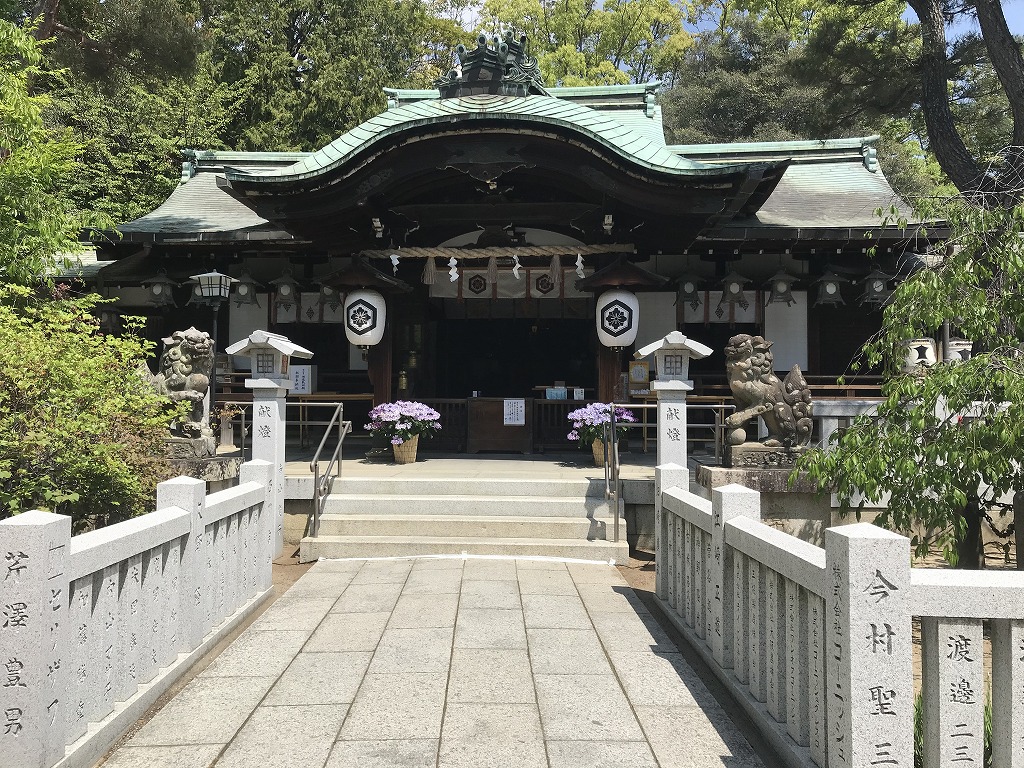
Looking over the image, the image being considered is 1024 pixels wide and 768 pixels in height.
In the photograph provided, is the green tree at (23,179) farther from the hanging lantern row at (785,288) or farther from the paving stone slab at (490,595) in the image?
the hanging lantern row at (785,288)

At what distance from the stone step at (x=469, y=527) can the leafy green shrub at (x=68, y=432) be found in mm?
2068

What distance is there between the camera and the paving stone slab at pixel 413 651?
172 inches

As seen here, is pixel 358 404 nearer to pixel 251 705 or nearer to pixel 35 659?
pixel 251 705

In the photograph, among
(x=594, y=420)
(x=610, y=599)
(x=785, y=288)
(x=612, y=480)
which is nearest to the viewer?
(x=610, y=599)

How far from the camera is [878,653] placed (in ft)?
8.44

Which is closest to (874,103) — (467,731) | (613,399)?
(613,399)

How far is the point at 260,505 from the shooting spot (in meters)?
5.93

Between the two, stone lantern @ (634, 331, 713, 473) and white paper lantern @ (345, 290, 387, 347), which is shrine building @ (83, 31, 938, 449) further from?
stone lantern @ (634, 331, 713, 473)

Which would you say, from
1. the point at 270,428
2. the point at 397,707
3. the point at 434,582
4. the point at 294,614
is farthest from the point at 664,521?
the point at 270,428

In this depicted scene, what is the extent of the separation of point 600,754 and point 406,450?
23.2 feet

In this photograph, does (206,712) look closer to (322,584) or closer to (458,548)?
(322,584)

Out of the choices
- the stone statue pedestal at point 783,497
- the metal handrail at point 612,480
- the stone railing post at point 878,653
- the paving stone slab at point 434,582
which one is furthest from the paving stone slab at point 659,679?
the stone statue pedestal at point 783,497

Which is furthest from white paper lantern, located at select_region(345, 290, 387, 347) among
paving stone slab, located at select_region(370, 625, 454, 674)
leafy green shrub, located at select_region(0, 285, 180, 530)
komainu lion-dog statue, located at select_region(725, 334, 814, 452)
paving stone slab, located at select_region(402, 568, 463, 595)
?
paving stone slab, located at select_region(370, 625, 454, 674)

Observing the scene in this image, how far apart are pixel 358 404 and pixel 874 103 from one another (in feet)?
38.1
